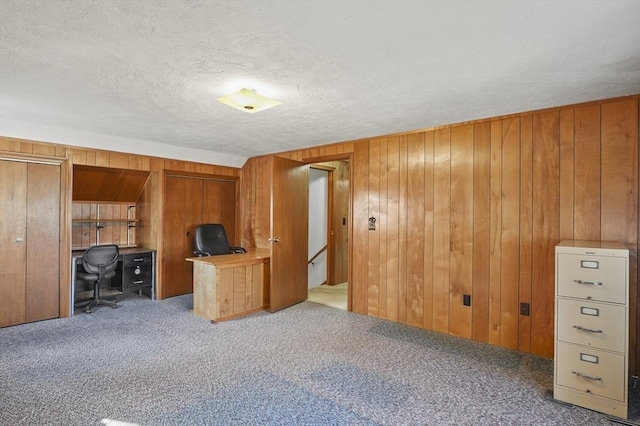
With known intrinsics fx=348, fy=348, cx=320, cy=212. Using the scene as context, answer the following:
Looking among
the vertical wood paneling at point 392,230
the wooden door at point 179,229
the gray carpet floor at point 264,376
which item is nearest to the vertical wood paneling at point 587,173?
the gray carpet floor at point 264,376

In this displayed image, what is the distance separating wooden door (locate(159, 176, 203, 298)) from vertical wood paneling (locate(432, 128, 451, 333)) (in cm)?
370

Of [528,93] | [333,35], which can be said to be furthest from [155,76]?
[528,93]

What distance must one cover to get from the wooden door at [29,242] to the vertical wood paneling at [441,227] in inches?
172

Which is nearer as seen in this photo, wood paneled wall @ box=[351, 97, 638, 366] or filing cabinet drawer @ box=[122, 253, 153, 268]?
wood paneled wall @ box=[351, 97, 638, 366]

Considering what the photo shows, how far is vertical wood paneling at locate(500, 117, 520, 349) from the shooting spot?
3.24m

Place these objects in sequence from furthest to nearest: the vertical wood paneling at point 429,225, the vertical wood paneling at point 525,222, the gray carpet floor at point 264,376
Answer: the vertical wood paneling at point 429,225 < the vertical wood paneling at point 525,222 < the gray carpet floor at point 264,376

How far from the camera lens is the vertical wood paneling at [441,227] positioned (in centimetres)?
366

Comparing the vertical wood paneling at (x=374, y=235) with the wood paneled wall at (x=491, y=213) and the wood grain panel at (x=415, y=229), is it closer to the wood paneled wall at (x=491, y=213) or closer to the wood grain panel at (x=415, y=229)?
the wood paneled wall at (x=491, y=213)

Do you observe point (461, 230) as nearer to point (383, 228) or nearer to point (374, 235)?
point (383, 228)

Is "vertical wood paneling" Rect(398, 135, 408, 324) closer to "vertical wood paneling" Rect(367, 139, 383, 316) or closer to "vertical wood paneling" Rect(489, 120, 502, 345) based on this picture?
"vertical wood paneling" Rect(367, 139, 383, 316)

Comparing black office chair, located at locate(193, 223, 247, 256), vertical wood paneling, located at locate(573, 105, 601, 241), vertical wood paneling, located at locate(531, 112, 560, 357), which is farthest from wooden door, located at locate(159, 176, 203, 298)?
vertical wood paneling, located at locate(573, 105, 601, 241)

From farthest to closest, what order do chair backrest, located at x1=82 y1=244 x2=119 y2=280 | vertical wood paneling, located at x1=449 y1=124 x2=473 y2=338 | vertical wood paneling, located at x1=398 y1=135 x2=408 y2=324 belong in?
chair backrest, located at x1=82 y1=244 x2=119 y2=280
vertical wood paneling, located at x1=398 y1=135 x2=408 y2=324
vertical wood paneling, located at x1=449 y1=124 x2=473 y2=338

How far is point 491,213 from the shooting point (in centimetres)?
339

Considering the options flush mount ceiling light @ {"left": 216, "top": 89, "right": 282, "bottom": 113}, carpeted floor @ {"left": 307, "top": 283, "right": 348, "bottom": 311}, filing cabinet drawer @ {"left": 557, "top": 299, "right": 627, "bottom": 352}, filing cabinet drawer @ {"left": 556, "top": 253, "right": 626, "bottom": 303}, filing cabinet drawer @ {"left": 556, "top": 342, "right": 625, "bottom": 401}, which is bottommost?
carpeted floor @ {"left": 307, "top": 283, "right": 348, "bottom": 311}
